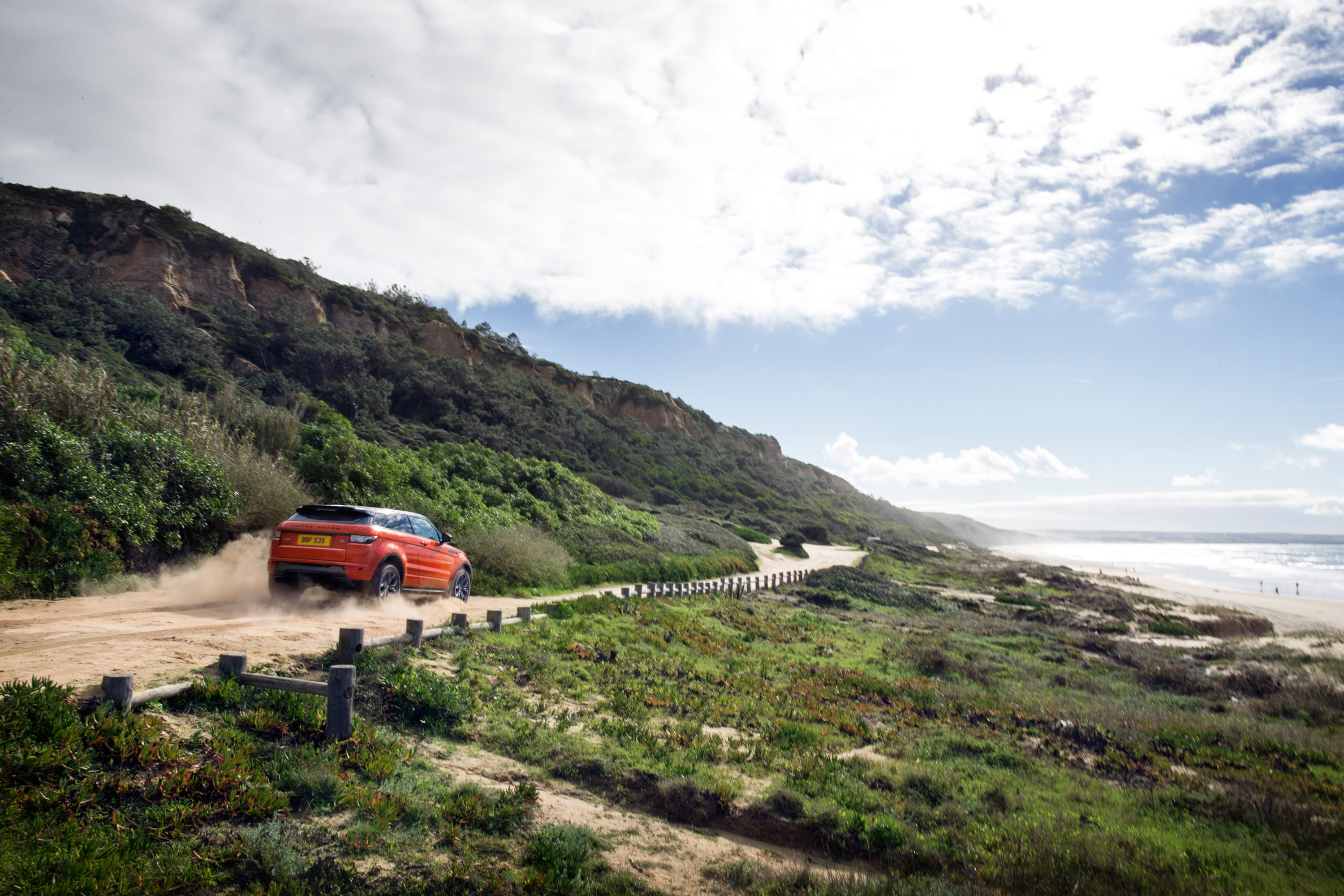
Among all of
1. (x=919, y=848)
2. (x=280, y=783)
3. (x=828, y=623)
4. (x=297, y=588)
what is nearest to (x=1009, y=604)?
(x=828, y=623)

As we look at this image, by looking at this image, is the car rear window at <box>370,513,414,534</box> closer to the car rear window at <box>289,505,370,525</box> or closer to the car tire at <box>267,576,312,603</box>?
the car rear window at <box>289,505,370,525</box>

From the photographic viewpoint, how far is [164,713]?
17.0 feet

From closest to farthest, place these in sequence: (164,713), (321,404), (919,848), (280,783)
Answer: (280,783) < (164,713) < (919,848) < (321,404)

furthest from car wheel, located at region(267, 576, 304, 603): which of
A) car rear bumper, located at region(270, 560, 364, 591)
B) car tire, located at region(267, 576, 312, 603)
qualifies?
car rear bumper, located at region(270, 560, 364, 591)

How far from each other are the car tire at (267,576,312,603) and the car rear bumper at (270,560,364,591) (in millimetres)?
75

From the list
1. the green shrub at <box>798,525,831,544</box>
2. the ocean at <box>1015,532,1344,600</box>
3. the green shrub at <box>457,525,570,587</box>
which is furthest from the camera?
the green shrub at <box>798,525,831,544</box>

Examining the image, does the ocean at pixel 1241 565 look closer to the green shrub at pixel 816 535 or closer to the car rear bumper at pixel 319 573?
the green shrub at pixel 816 535

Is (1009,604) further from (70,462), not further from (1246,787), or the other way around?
(70,462)

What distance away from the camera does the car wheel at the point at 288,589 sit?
9789 mm

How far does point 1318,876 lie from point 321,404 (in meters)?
37.6

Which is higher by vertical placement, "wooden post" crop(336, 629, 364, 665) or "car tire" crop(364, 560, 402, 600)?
"car tire" crop(364, 560, 402, 600)

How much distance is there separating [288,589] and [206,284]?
44818 millimetres

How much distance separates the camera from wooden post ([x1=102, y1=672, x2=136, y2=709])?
16.0 ft

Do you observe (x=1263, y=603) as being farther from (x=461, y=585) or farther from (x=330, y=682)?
(x=330, y=682)
